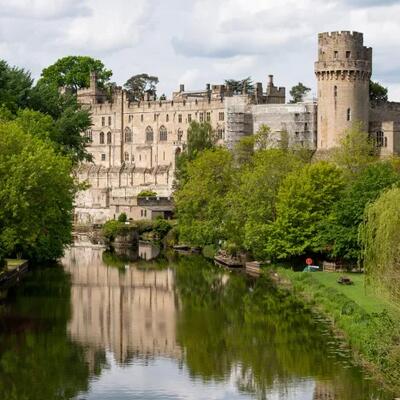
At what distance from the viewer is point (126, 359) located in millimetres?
34062

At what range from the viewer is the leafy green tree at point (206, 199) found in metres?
65.6

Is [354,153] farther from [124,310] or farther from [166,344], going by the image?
[166,344]

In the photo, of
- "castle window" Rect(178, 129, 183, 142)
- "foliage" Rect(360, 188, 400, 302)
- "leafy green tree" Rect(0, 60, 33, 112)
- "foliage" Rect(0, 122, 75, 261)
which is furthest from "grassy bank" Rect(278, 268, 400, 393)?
"castle window" Rect(178, 129, 183, 142)

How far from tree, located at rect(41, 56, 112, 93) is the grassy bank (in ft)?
222

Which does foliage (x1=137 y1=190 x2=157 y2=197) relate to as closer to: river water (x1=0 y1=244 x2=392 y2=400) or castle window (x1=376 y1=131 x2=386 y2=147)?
castle window (x1=376 y1=131 x2=386 y2=147)

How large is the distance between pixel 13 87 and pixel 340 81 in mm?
21867

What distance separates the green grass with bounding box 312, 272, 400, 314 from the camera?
115ft

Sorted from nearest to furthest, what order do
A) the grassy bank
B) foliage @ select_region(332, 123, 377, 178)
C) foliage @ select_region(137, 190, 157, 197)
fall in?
the grassy bank, foliage @ select_region(332, 123, 377, 178), foliage @ select_region(137, 190, 157, 197)

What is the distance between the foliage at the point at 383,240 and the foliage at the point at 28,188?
13539 millimetres

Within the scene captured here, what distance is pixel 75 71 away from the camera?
4663 inches

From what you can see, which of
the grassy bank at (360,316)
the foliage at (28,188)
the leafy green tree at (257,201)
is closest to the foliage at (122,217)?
the leafy green tree at (257,201)

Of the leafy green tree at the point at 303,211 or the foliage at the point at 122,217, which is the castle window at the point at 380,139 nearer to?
the foliage at the point at 122,217

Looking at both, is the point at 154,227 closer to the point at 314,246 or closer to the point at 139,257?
the point at 139,257

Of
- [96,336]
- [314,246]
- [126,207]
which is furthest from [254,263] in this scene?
[126,207]
